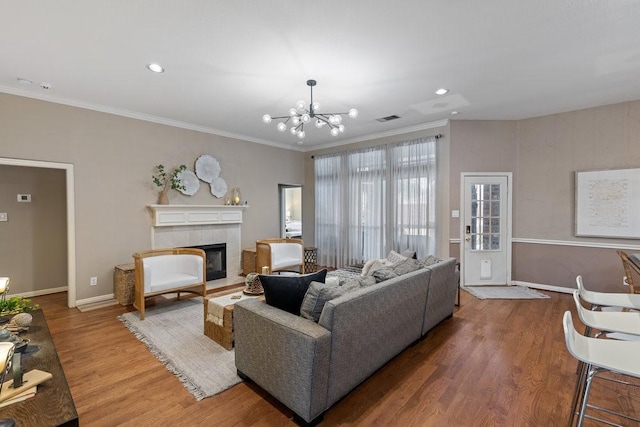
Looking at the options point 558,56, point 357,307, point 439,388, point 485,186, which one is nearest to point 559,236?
point 485,186

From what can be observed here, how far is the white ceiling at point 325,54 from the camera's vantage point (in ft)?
7.22

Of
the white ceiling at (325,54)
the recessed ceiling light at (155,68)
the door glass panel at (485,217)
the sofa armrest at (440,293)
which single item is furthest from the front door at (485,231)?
the recessed ceiling light at (155,68)

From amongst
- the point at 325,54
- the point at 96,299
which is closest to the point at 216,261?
the point at 96,299

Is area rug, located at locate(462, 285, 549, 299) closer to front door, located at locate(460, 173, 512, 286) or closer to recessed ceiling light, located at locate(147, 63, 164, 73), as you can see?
front door, located at locate(460, 173, 512, 286)

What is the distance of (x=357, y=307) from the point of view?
6.83ft

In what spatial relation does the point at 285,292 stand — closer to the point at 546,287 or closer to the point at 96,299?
the point at 96,299

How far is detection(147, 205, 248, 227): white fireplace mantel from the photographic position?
4.73m

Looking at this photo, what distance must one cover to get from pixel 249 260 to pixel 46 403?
4394mm

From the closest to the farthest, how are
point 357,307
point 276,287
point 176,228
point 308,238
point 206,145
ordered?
point 357,307, point 276,287, point 176,228, point 206,145, point 308,238

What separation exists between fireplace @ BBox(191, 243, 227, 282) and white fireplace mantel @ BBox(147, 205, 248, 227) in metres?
0.48

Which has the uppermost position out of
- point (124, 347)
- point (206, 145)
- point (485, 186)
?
point (206, 145)

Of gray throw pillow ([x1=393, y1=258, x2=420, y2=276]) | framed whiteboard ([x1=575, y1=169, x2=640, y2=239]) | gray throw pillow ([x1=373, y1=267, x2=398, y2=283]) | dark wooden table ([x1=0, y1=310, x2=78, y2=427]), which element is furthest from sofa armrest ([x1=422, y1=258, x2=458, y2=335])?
dark wooden table ([x1=0, y1=310, x2=78, y2=427])

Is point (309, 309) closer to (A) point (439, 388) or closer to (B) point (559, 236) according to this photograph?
(A) point (439, 388)

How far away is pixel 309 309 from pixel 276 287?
334mm
